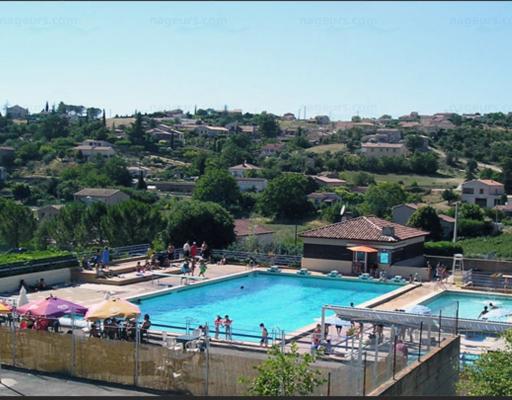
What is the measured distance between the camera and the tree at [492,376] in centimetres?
1192

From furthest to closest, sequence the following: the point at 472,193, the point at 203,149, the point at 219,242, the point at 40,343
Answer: the point at 203,149 → the point at 472,193 → the point at 219,242 → the point at 40,343

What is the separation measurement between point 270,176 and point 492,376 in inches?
3581

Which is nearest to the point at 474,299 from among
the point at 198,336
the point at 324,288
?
the point at 324,288

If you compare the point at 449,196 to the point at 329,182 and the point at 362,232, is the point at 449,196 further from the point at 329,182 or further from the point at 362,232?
the point at 362,232

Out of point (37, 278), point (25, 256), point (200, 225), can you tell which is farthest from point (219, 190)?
point (37, 278)

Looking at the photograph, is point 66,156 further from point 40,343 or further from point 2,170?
point 40,343

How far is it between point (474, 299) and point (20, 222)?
32716 millimetres

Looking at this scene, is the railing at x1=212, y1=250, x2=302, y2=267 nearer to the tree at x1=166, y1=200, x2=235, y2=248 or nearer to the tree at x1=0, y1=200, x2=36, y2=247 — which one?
the tree at x1=166, y1=200, x2=235, y2=248

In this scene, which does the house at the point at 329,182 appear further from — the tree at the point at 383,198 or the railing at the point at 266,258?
the railing at the point at 266,258

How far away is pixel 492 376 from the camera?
12172 millimetres

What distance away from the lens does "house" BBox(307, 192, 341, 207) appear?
83713mm

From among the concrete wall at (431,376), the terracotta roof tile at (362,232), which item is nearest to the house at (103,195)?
the terracotta roof tile at (362,232)

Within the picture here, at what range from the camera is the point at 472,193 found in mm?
85375

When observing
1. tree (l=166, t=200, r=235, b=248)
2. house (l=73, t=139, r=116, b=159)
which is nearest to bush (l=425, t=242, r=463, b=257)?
tree (l=166, t=200, r=235, b=248)
